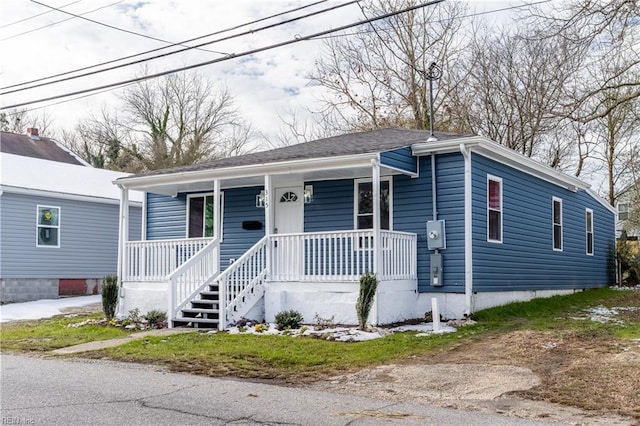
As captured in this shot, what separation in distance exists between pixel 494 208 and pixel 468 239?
160 cm

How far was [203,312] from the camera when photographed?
12945 mm

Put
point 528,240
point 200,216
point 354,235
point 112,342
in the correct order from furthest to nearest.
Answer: point 200,216, point 528,240, point 354,235, point 112,342

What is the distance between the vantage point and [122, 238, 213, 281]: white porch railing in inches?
579

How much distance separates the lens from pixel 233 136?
126 feet

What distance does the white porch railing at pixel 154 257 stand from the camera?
14703 mm

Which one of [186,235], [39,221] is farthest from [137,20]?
[39,221]

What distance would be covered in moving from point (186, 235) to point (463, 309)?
7506 millimetres

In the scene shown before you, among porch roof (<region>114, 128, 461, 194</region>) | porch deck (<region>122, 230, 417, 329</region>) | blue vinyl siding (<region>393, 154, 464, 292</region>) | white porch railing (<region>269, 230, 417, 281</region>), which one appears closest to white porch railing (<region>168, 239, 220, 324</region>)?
porch deck (<region>122, 230, 417, 329</region>)

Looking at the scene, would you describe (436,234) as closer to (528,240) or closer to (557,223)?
(528,240)

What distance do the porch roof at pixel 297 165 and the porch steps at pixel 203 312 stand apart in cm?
252

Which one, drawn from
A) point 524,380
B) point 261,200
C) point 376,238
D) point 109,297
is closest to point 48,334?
point 109,297

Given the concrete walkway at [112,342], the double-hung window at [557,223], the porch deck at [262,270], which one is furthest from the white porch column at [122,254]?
the double-hung window at [557,223]

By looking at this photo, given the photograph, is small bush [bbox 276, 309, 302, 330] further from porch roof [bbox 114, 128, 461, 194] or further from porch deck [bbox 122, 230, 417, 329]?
porch roof [bbox 114, 128, 461, 194]

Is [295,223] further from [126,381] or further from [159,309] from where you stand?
[126,381]
